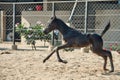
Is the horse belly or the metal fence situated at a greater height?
the metal fence

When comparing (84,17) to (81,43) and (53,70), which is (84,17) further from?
(53,70)

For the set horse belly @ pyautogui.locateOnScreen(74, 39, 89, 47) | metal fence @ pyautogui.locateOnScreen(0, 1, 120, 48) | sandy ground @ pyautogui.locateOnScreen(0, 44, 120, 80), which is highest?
metal fence @ pyautogui.locateOnScreen(0, 1, 120, 48)

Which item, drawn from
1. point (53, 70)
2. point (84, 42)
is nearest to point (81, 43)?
point (84, 42)

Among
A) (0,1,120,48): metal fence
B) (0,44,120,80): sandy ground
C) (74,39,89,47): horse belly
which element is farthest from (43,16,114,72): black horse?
(0,1,120,48): metal fence

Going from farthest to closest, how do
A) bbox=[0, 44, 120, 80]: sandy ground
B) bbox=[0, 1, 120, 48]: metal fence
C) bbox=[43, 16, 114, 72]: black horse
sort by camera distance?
bbox=[0, 1, 120, 48]: metal fence < bbox=[43, 16, 114, 72]: black horse < bbox=[0, 44, 120, 80]: sandy ground

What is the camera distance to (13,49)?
54.4ft

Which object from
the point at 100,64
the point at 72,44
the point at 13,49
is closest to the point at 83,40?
the point at 72,44

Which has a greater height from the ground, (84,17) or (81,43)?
(84,17)

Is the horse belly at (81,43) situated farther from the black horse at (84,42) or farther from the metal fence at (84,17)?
the metal fence at (84,17)

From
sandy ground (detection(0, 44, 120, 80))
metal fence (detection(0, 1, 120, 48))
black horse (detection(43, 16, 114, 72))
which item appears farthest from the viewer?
metal fence (detection(0, 1, 120, 48))

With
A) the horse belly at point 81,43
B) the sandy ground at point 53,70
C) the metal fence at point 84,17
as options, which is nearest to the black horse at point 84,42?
the horse belly at point 81,43

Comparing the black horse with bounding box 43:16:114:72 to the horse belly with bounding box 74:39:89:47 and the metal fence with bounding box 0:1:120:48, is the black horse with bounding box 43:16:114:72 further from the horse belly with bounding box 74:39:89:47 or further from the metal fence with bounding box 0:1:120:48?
the metal fence with bounding box 0:1:120:48

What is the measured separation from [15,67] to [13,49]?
21.4ft

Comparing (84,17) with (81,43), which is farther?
(84,17)
